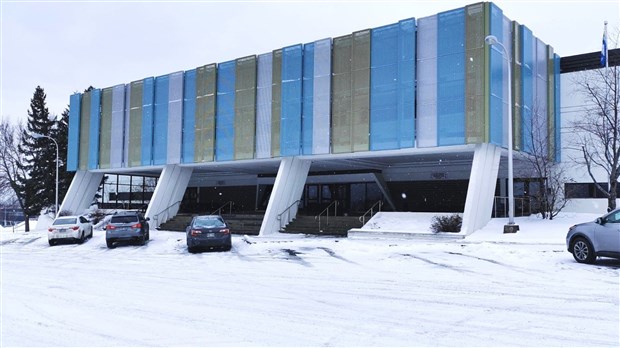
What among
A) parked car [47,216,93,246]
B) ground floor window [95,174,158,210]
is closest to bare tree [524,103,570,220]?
parked car [47,216,93,246]

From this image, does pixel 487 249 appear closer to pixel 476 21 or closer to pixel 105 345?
pixel 476 21

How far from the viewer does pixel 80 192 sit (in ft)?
149

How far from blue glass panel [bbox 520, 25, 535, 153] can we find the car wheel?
14390 millimetres

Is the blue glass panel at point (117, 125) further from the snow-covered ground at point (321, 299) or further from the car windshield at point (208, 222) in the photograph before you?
the snow-covered ground at point (321, 299)

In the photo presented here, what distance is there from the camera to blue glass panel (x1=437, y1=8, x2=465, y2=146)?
25.0 m

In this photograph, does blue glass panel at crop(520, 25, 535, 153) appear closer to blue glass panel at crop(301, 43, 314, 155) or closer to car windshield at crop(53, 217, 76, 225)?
blue glass panel at crop(301, 43, 314, 155)

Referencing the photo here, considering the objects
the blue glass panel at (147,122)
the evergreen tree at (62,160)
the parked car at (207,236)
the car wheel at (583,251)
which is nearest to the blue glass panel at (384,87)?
the parked car at (207,236)

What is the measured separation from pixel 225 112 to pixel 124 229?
1239 centimetres

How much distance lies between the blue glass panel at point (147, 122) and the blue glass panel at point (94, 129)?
19.6 ft

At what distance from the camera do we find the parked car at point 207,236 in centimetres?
2062

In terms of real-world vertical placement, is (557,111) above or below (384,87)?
below

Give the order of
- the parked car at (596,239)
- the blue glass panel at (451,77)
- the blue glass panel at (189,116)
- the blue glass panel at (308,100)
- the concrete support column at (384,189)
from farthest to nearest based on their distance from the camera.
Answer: the concrete support column at (384,189), the blue glass panel at (189,116), the blue glass panel at (308,100), the blue glass panel at (451,77), the parked car at (596,239)

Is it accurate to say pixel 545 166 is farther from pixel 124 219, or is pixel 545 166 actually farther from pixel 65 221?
pixel 65 221

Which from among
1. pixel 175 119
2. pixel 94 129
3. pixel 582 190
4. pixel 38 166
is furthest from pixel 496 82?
pixel 38 166
